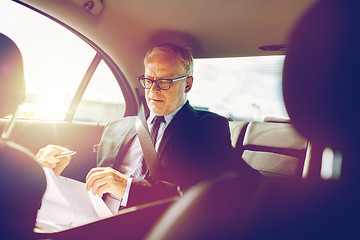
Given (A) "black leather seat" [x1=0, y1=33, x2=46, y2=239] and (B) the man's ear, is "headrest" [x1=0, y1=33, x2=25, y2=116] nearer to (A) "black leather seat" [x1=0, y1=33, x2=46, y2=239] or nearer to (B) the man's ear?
(A) "black leather seat" [x1=0, y1=33, x2=46, y2=239]

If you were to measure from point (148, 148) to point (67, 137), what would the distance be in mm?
1092

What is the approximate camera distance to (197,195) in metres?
0.53

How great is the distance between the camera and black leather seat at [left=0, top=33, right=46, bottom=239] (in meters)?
0.76

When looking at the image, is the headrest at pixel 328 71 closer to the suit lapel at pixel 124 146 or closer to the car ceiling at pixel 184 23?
the car ceiling at pixel 184 23

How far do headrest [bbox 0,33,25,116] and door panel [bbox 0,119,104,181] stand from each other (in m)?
1.20

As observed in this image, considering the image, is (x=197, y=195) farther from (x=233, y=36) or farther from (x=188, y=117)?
(x=233, y=36)

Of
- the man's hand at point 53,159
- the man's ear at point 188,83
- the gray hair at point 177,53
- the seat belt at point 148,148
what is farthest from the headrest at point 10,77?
the man's ear at point 188,83

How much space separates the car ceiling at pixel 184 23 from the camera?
1.67 metres

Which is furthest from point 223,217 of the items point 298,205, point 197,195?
point 298,205

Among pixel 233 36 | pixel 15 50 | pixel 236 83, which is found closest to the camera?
pixel 15 50

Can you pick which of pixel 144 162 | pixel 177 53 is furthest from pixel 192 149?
pixel 177 53

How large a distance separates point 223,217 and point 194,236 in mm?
72

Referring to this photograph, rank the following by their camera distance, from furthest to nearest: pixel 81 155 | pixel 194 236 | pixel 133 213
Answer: pixel 81 155
pixel 133 213
pixel 194 236

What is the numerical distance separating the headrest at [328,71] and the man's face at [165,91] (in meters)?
1.05
